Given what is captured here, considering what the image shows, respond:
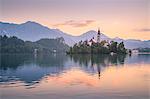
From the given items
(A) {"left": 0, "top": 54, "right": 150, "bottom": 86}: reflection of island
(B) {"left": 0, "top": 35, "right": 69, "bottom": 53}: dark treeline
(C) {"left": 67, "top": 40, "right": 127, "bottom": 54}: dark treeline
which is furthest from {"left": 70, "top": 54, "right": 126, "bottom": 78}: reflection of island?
(B) {"left": 0, "top": 35, "right": 69, "bottom": 53}: dark treeline

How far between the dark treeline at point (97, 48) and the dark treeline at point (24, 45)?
2786 mm

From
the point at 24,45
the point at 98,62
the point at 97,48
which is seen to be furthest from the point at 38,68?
the point at 24,45

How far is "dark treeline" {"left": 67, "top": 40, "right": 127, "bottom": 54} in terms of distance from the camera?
37.0m

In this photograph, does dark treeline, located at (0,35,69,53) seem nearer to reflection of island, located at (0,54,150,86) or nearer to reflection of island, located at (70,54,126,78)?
reflection of island, located at (70,54,126,78)

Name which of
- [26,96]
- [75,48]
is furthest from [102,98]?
[75,48]

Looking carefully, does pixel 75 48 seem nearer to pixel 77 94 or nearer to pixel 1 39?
pixel 1 39

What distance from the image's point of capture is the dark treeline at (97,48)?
121ft

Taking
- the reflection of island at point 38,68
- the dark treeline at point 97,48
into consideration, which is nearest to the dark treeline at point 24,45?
the dark treeline at point 97,48

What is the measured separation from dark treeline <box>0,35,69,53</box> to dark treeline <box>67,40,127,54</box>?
2786mm

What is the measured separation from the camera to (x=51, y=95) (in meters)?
6.64

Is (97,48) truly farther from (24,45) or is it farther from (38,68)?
(38,68)

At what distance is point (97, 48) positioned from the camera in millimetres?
37625

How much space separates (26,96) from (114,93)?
180 cm

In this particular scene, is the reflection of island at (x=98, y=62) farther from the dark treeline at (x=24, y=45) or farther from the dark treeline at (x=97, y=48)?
the dark treeline at (x=24, y=45)
